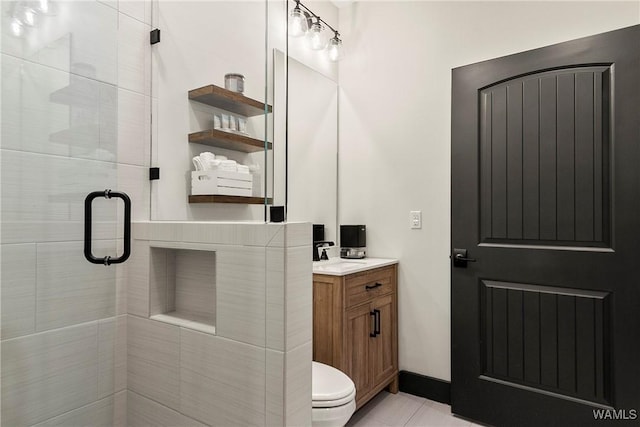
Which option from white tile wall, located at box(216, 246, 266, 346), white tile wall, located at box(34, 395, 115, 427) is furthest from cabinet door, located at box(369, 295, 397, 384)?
white tile wall, located at box(34, 395, 115, 427)

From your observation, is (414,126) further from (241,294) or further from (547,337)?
(241,294)

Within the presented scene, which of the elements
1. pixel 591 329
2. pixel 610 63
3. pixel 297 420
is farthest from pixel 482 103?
pixel 297 420

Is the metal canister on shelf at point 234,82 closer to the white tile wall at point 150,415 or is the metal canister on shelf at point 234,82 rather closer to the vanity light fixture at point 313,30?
the white tile wall at point 150,415

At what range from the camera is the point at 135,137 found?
5.03 ft

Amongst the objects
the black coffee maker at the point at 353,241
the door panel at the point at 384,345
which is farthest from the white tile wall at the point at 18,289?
the black coffee maker at the point at 353,241

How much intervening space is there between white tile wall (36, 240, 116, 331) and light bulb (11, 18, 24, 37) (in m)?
0.62

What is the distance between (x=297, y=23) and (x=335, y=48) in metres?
0.34

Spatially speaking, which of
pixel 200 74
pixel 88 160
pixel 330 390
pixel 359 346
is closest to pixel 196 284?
pixel 88 160

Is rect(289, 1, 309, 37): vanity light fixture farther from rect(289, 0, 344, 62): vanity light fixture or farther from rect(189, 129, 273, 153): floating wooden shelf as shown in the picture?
rect(189, 129, 273, 153): floating wooden shelf

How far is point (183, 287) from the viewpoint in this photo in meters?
1.48

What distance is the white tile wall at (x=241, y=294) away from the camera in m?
1.10

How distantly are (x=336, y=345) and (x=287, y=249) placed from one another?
1.09 meters

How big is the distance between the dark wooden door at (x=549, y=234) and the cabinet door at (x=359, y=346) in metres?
0.53

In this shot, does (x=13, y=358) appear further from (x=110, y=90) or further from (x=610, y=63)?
(x=610, y=63)
